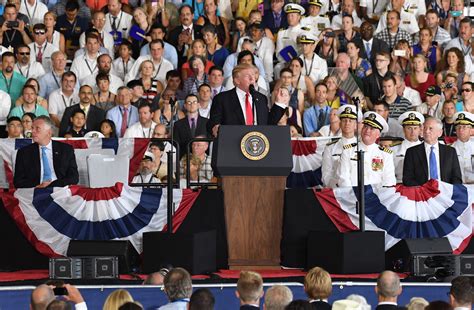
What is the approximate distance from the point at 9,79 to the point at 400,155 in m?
5.85

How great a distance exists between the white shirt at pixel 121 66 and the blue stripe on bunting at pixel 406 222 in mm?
6518

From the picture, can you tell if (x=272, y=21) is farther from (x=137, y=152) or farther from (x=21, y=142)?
(x=21, y=142)

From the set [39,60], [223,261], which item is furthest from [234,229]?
[39,60]

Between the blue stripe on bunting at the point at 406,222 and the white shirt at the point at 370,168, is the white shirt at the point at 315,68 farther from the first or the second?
the blue stripe on bunting at the point at 406,222

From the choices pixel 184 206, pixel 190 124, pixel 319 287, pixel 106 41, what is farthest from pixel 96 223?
pixel 106 41

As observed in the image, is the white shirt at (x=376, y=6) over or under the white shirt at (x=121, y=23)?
over

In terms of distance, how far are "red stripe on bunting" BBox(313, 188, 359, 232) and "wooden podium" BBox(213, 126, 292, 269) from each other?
512 millimetres

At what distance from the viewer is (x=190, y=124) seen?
782 inches

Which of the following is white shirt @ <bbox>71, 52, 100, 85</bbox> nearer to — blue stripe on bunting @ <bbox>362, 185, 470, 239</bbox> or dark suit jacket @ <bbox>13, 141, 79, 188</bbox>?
dark suit jacket @ <bbox>13, 141, 79, 188</bbox>

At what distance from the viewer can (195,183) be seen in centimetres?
1717

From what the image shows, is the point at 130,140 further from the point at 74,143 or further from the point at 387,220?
the point at 387,220

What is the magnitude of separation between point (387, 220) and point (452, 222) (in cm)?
71

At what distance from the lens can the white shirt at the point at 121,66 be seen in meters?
21.9

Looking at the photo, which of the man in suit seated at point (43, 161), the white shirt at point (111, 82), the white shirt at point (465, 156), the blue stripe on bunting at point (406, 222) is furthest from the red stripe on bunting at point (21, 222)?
the white shirt at point (111, 82)
